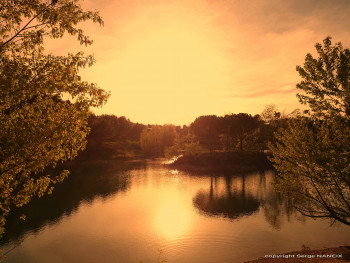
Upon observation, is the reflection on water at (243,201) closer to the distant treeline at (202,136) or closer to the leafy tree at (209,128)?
the distant treeline at (202,136)

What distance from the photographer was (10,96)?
985 centimetres

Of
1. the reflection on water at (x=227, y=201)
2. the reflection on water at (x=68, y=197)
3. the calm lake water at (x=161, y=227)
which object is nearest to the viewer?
the calm lake water at (x=161, y=227)

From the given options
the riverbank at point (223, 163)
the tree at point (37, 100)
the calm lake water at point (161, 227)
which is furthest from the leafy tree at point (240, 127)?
the tree at point (37, 100)

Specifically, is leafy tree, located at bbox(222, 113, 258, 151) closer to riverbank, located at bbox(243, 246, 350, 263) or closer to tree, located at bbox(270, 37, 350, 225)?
riverbank, located at bbox(243, 246, 350, 263)

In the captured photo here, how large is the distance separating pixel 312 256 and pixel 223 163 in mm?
66297

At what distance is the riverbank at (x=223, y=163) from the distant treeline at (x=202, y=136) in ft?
19.2

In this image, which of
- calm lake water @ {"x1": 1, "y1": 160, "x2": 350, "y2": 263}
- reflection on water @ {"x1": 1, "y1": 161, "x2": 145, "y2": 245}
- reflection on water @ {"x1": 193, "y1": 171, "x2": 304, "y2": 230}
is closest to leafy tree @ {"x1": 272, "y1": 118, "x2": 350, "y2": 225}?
calm lake water @ {"x1": 1, "y1": 160, "x2": 350, "y2": 263}

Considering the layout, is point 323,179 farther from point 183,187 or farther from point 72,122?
point 183,187

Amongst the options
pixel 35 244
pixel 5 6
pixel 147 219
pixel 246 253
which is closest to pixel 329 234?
pixel 246 253

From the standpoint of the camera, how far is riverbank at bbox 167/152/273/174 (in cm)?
8788

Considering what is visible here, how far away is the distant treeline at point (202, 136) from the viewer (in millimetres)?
106438

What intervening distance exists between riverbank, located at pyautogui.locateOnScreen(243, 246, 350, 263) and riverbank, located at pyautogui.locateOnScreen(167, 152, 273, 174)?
5844 cm

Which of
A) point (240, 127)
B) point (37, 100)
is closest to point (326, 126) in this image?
point (37, 100)

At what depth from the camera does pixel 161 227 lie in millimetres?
36844
